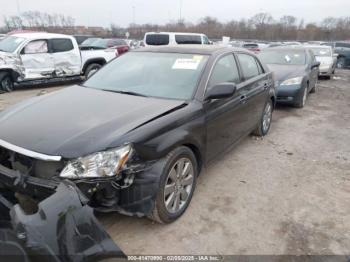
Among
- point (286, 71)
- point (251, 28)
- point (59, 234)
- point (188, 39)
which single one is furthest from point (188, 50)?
point (251, 28)

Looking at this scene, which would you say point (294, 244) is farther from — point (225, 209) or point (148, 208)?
point (148, 208)

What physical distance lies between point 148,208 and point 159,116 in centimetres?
84

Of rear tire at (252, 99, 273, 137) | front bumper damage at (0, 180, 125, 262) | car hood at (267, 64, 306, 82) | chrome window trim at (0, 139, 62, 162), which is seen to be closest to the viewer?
front bumper damage at (0, 180, 125, 262)

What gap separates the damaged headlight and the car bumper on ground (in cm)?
617

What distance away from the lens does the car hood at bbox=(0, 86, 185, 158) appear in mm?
2609

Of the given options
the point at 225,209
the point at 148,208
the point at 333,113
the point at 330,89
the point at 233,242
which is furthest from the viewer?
the point at 330,89

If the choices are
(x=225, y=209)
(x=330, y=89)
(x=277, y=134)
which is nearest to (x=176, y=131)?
(x=225, y=209)

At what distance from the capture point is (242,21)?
226 ft

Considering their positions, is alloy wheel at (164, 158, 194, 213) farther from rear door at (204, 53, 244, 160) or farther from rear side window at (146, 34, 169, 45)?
rear side window at (146, 34, 169, 45)

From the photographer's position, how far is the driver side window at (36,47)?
33.7 feet

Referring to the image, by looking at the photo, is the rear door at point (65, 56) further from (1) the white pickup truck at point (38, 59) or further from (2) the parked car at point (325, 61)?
(2) the parked car at point (325, 61)

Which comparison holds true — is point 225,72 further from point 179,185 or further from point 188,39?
point 188,39

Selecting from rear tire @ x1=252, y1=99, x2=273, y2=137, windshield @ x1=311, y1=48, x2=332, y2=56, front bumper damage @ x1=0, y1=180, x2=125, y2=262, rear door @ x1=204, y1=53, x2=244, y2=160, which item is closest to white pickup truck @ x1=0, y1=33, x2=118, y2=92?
rear tire @ x1=252, y1=99, x2=273, y2=137

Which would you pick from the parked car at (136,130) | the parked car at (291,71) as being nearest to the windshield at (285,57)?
the parked car at (291,71)
